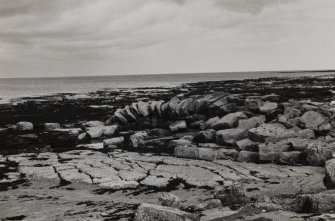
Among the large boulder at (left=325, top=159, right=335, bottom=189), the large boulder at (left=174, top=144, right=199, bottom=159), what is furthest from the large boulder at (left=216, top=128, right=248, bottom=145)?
the large boulder at (left=325, top=159, right=335, bottom=189)

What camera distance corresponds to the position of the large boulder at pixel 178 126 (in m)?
13.7

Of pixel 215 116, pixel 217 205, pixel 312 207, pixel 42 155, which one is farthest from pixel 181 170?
pixel 215 116

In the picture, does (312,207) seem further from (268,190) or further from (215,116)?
(215,116)

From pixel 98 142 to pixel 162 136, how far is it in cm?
215

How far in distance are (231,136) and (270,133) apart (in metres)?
1.08

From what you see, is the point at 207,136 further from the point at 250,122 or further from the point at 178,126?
the point at 178,126

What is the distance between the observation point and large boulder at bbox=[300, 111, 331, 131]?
11181mm

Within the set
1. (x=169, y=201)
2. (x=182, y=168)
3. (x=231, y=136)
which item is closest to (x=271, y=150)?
(x=231, y=136)

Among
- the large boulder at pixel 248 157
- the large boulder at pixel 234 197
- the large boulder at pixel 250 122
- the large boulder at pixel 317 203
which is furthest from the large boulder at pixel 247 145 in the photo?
the large boulder at pixel 317 203

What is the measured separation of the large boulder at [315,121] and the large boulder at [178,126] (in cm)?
415

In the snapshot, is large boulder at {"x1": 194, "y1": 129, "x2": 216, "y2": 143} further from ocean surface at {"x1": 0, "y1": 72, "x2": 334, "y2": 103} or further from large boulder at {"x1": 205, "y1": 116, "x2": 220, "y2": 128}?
ocean surface at {"x1": 0, "y1": 72, "x2": 334, "y2": 103}

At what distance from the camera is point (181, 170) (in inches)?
322

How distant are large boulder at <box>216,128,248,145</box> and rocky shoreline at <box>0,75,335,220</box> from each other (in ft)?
0.10

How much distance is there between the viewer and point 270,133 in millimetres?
10398
